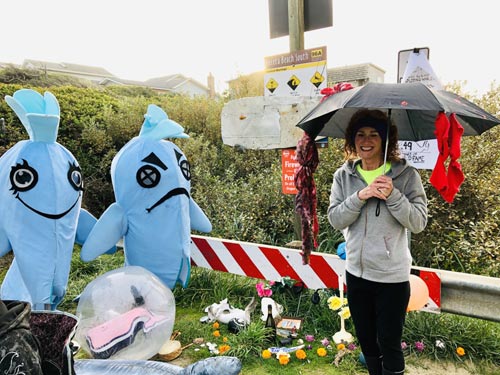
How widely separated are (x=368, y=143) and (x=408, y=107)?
468 millimetres

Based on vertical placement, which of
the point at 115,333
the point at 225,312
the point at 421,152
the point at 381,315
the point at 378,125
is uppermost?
the point at 378,125

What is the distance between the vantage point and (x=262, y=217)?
554 centimetres

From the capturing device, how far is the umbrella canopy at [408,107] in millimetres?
1975

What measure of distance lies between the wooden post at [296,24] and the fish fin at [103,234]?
2.32m

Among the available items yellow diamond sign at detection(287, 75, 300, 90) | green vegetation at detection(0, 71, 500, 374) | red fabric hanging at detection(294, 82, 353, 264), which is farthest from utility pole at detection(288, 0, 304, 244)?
green vegetation at detection(0, 71, 500, 374)

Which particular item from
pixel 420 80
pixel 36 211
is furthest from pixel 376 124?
pixel 36 211

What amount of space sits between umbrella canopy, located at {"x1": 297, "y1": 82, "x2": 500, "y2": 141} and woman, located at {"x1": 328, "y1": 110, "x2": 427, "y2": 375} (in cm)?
27

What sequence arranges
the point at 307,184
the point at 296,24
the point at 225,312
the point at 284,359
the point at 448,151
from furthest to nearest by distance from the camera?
the point at 296,24, the point at 225,312, the point at 284,359, the point at 307,184, the point at 448,151

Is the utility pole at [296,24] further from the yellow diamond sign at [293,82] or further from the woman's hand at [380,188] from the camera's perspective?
the woman's hand at [380,188]

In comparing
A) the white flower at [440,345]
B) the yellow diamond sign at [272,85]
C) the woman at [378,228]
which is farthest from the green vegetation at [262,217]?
the yellow diamond sign at [272,85]

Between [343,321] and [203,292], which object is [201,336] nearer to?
[203,292]

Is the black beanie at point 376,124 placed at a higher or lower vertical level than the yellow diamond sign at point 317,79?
lower

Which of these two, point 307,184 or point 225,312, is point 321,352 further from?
point 307,184

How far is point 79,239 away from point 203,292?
1410mm
